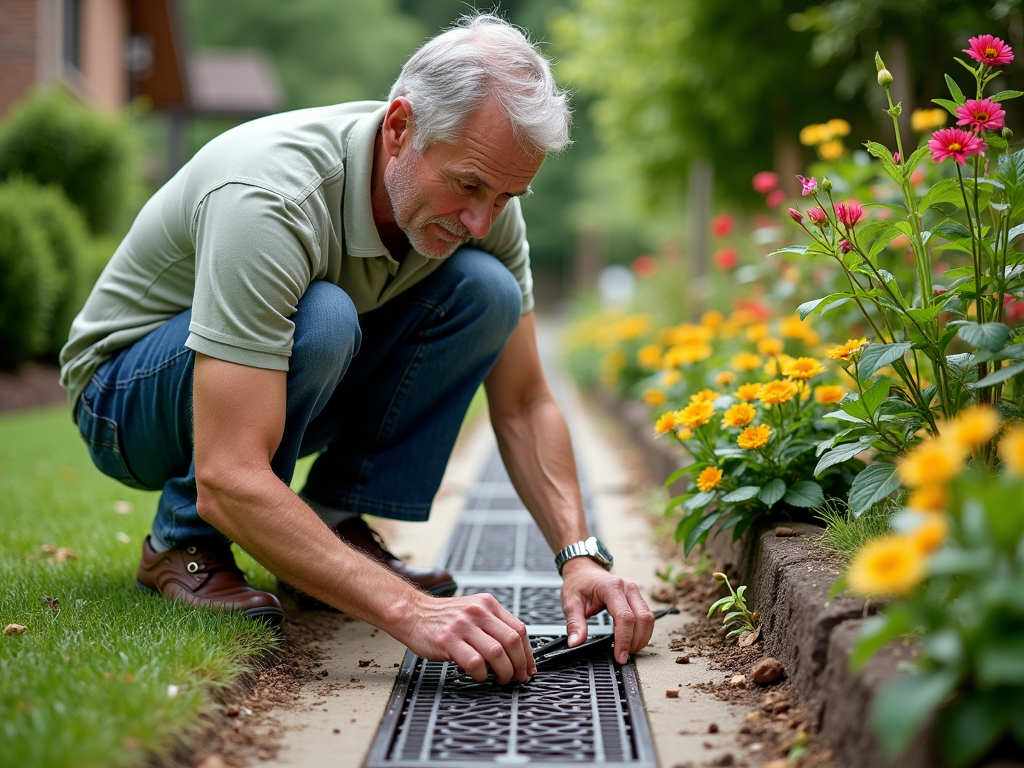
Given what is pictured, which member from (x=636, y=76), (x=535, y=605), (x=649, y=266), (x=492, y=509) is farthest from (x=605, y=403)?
(x=535, y=605)

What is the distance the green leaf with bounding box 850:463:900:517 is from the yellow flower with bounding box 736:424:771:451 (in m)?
0.28

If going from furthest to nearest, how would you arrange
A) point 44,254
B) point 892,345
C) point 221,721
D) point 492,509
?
point 44,254 → point 492,509 → point 892,345 → point 221,721

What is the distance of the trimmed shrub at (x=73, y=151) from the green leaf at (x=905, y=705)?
9.87 metres

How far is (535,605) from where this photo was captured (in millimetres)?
2553

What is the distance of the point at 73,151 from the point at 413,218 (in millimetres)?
8895

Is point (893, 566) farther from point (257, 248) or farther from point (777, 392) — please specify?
point (257, 248)

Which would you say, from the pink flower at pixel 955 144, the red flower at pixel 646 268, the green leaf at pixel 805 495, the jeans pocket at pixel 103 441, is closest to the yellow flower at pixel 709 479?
the green leaf at pixel 805 495

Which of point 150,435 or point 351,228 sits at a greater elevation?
point 351,228

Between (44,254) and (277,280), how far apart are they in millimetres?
6275

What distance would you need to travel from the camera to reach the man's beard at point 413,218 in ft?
7.09

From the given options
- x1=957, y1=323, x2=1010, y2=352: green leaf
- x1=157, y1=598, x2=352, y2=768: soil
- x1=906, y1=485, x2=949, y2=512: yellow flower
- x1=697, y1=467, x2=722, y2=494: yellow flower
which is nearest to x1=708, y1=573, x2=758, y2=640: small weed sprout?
x1=697, y1=467, x2=722, y2=494: yellow flower

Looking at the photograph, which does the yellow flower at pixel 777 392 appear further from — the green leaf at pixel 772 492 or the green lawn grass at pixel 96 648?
the green lawn grass at pixel 96 648

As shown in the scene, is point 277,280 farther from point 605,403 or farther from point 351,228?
point 605,403

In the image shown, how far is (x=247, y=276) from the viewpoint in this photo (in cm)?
194
